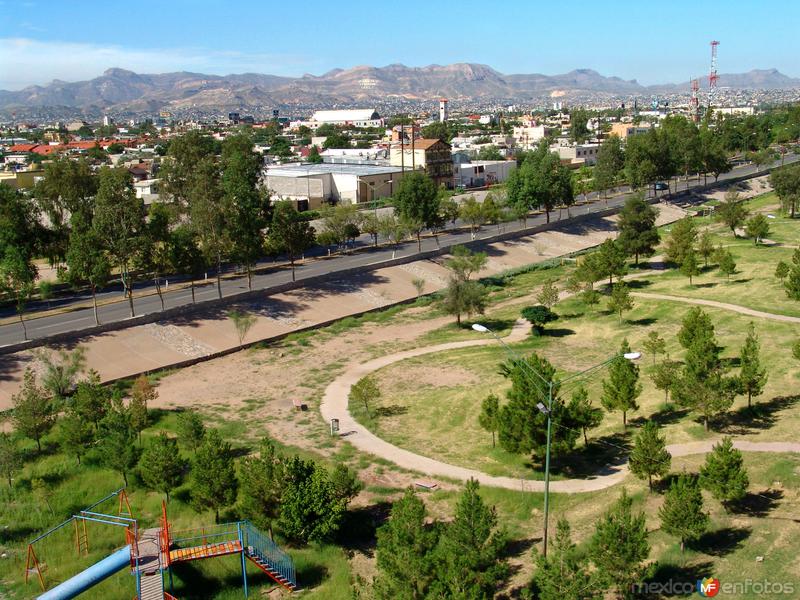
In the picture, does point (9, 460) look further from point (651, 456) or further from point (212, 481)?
point (651, 456)

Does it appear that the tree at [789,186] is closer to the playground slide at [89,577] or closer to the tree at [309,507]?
the tree at [309,507]

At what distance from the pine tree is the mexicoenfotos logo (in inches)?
302

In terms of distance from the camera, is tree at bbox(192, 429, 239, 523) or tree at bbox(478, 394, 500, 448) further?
tree at bbox(478, 394, 500, 448)

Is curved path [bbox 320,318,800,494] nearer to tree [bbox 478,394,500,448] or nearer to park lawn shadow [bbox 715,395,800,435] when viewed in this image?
park lawn shadow [bbox 715,395,800,435]

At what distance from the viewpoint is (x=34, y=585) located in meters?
23.0

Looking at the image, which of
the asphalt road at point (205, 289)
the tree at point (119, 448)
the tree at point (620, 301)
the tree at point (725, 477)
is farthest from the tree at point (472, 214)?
the tree at point (725, 477)

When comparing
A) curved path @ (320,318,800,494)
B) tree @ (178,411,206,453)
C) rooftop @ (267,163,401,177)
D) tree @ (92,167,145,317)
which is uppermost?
rooftop @ (267,163,401,177)

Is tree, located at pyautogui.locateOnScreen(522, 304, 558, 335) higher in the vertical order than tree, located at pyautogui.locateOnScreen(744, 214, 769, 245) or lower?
lower

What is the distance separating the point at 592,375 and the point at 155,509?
78.7 feet

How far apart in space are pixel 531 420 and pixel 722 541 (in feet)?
26.0

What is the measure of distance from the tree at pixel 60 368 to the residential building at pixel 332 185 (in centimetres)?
5627

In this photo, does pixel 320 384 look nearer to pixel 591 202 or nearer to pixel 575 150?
pixel 591 202

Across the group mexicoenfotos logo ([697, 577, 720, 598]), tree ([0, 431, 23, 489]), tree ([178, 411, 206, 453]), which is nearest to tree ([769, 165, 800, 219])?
mexicoenfotos logo ([697, 577, 720, 598])

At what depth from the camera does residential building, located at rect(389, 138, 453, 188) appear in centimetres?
10675
